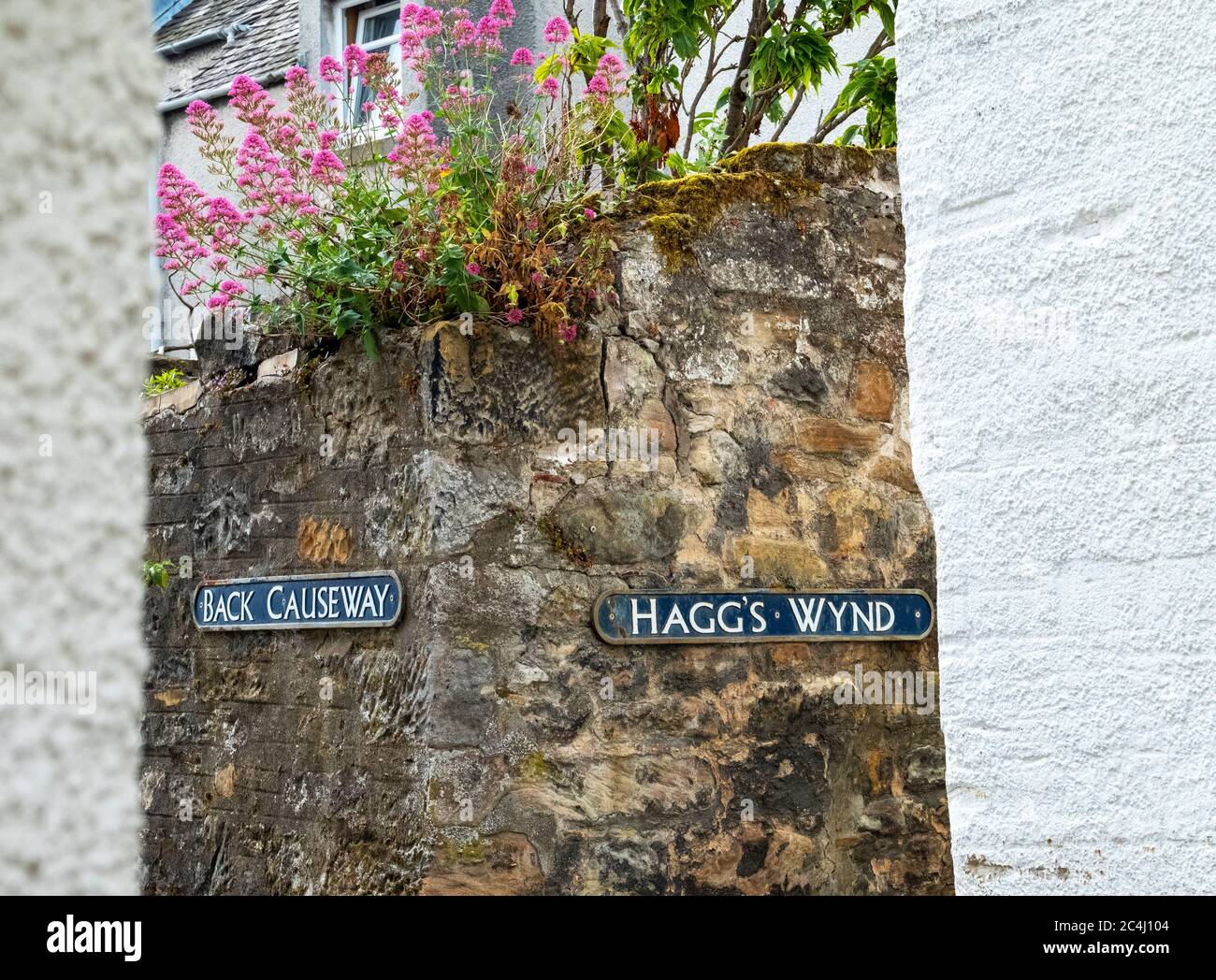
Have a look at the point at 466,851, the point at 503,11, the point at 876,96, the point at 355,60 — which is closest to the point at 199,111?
the point at 355,60

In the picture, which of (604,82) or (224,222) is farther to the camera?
(604,82)

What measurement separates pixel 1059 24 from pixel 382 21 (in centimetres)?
829

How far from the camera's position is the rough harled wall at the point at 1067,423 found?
6.40ft

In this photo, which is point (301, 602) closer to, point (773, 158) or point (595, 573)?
point (595, 573)

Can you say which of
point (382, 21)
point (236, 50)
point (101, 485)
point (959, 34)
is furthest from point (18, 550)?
point (236, 50)

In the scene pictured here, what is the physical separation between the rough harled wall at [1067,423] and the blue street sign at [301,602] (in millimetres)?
2018

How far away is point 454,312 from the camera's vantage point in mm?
3934

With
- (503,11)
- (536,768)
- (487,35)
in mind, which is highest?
(503,11)

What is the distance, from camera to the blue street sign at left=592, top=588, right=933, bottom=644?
397cm

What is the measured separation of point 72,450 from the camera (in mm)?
709

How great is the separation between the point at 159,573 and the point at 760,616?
207 centimetres

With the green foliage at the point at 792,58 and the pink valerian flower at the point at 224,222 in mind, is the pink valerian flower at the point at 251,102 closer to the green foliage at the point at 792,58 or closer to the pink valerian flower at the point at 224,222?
the pink valerian flower at the point at 224,222

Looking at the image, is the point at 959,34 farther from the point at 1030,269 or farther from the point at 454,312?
the point at 454,312

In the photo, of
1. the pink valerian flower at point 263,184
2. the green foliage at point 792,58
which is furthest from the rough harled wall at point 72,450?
the green foliage at point 792,58
